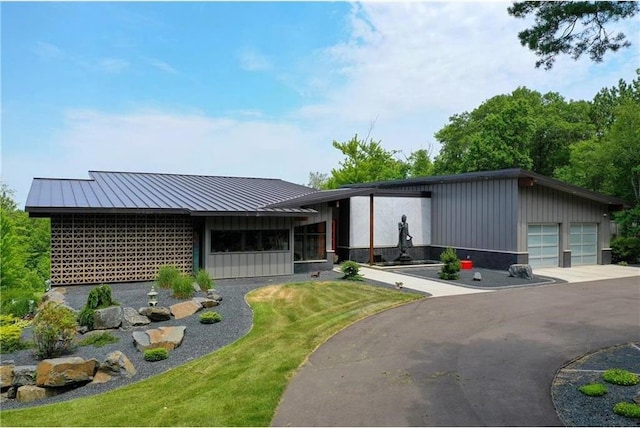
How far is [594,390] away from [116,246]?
46.7ft

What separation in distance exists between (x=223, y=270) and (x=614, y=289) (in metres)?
13.7

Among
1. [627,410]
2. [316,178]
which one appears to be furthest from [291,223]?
[316,178]

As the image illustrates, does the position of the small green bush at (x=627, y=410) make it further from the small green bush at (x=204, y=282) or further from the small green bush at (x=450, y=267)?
the small green bush at (x=450, y=267)

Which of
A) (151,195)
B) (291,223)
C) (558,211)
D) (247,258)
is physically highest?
(151,195)

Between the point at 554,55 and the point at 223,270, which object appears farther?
the point at 223,270

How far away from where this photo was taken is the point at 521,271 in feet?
56.6

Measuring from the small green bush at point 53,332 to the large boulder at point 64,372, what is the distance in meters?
1.14

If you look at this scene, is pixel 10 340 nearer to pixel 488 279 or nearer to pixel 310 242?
pixel 310 242

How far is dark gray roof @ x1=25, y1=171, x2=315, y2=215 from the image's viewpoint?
14.6m

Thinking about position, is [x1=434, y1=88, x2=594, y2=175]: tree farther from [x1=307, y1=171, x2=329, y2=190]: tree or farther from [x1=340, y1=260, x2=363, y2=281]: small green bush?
[x1=307, y1=171, x2=329, y2=190]: tree

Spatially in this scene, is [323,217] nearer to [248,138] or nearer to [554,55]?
[554,55]

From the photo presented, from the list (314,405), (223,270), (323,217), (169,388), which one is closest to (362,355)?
(314,405)

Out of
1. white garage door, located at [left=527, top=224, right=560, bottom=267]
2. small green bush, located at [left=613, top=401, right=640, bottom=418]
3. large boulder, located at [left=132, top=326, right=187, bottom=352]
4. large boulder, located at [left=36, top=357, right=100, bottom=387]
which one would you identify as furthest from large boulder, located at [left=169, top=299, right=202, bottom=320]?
white garage door, located at [left=527, top=224, right=560, bottom=267]

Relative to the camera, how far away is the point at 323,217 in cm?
1920
